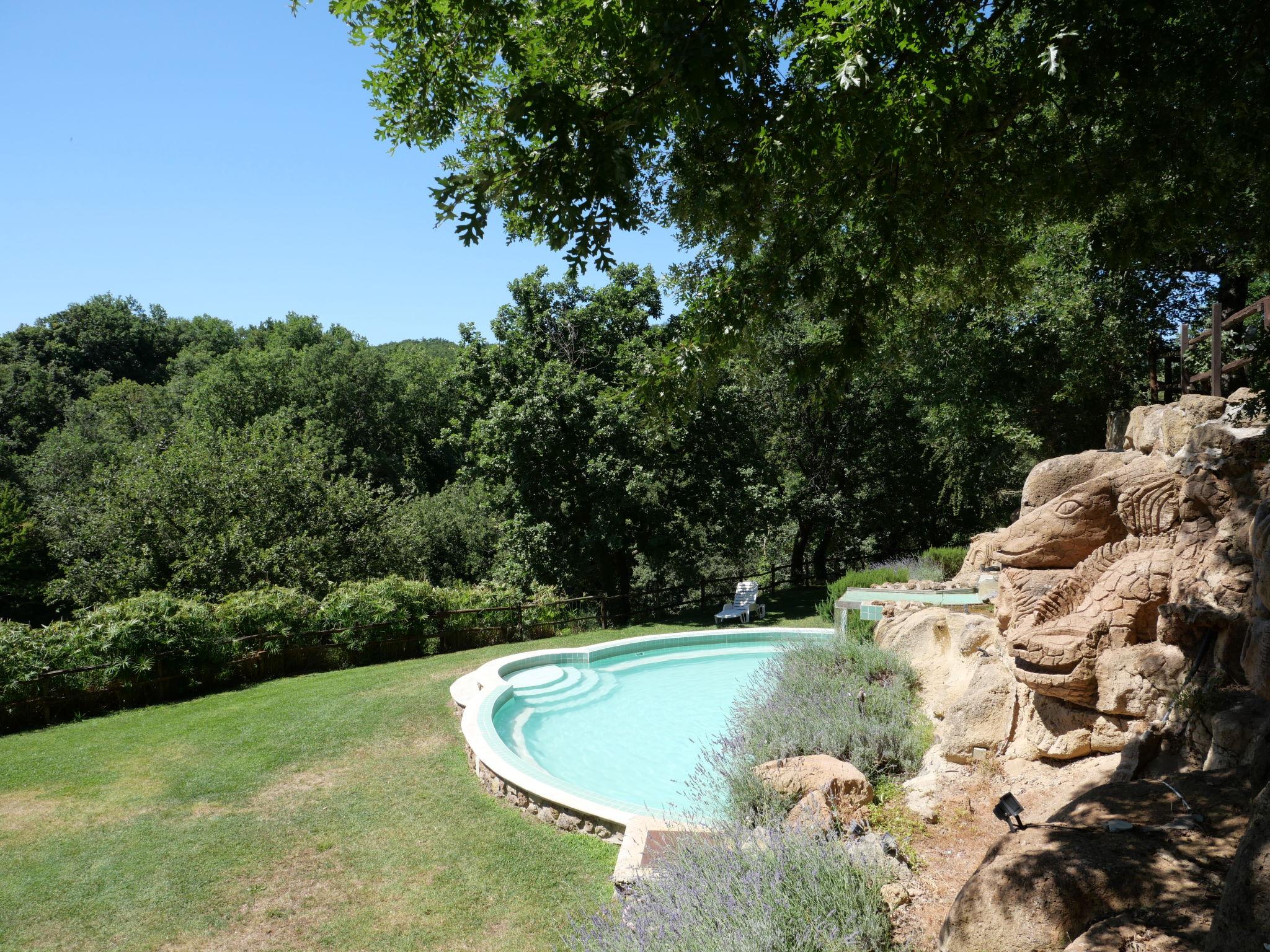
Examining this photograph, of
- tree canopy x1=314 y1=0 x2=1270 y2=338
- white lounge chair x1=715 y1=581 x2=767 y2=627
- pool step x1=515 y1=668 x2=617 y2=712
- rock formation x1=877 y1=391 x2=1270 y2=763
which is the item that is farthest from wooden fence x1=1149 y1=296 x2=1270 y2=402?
pool step x1=515 y1=668 x2=617 y2=712

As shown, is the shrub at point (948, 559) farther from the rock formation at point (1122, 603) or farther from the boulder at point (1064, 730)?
the boulder at point (1064, 730)

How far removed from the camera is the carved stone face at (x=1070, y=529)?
6.77 meters

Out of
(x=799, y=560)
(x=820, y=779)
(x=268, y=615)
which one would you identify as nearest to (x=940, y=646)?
(x=820, y=779)

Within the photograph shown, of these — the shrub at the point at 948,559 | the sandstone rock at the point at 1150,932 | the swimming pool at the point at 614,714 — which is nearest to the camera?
the sandstone rock at the point at 1150,932

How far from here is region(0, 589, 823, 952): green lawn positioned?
5.28m

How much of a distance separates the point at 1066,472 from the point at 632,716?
7.00 metres

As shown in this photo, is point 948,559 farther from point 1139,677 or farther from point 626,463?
point 1139,677

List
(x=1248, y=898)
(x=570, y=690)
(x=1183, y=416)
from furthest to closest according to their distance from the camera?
(x=570, y=690) → (x=1183, y=416) → (x=1248, y=898)

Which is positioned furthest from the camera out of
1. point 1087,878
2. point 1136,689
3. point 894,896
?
point 1136,689

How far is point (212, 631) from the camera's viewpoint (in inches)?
492

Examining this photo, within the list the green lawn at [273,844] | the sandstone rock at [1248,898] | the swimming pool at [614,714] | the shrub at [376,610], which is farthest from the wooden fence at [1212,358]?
the shrub at [376,610]

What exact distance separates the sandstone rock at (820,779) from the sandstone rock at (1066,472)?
406cm

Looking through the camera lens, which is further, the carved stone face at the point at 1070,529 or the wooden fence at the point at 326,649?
the wooden fence at the point at 326,649

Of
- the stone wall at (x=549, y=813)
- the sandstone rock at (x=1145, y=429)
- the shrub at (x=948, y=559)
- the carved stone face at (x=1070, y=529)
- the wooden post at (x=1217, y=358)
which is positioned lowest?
the stone wall at (x=549, y=813)
